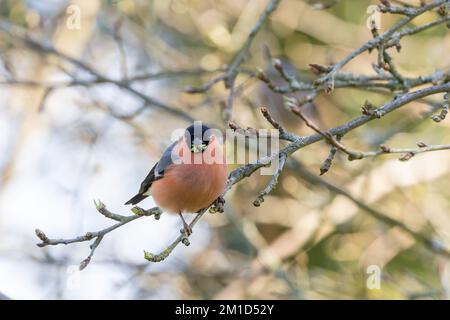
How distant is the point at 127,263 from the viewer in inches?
242

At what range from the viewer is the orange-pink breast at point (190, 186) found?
3740 millimetres

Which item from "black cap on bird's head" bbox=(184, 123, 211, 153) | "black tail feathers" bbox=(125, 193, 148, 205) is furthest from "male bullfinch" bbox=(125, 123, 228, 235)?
"black tail feathers" bbox=(125, 193, 148, 205)

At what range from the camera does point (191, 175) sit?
3957 millimetres

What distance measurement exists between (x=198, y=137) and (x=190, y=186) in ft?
1.07

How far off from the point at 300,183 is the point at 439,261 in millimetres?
1609

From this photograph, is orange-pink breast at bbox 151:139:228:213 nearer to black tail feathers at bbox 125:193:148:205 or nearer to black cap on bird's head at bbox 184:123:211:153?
black cap on bird's head at bbox 184:123:211:153

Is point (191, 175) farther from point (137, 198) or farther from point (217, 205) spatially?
point (137, 198)

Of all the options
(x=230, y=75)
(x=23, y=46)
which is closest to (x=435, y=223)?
(x=230, y=75)

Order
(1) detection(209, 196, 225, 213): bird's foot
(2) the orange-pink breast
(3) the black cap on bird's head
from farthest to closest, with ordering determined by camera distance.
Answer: (3) the black cap on bird's head, (1) detection(209, 196, 225, 213): bird's foot, (2) the orange-pink breast

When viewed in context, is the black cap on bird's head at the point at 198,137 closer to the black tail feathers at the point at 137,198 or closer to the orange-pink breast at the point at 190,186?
the orange-pink breast at the point at 190,186

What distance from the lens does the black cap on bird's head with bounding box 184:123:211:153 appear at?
4.02m

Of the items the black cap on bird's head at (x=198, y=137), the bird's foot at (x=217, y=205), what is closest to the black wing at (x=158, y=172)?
the black cap on bird's head at (x=198, y=137)
